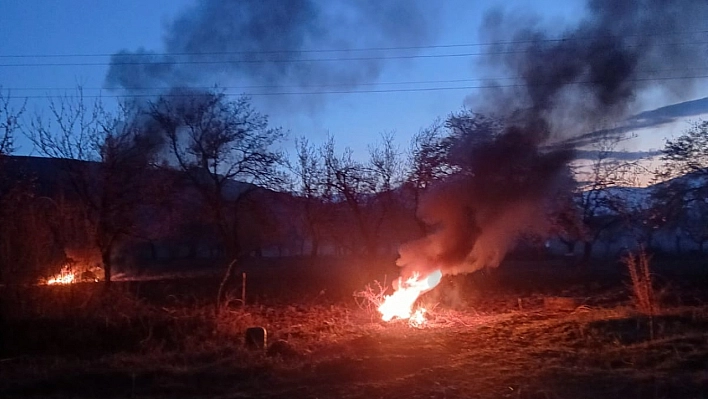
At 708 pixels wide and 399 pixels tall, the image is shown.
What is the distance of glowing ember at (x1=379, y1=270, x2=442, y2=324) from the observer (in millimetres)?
20622

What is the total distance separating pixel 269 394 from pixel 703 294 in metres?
20.1

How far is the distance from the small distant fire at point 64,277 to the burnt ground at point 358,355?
1.01 metres

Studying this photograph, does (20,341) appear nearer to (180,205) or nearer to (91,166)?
(91,166)

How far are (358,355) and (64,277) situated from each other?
9412 mm

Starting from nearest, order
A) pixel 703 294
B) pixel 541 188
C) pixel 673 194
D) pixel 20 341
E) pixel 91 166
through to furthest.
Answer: pixel 20 341
pixel 541 188
pixel 703 294
pixel 91 166
pixel 673 194

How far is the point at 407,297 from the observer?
21469 millimetres

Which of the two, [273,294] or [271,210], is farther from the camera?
[271,210]

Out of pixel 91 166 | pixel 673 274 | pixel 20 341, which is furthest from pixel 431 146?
pixel 20 341

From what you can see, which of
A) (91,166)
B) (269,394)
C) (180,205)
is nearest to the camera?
(269,394)

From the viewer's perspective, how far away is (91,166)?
32.1m

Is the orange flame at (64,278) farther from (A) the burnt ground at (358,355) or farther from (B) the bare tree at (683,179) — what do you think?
(B) the bare tree at (683,179)

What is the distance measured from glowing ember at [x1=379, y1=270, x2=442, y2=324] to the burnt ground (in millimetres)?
573

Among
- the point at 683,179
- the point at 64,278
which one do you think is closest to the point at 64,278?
the point at 64,278

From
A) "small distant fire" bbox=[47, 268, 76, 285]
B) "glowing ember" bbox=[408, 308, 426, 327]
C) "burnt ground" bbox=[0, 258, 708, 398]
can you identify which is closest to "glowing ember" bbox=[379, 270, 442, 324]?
"glowing ember" bbox=[408, 308, 426, 327]
